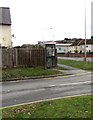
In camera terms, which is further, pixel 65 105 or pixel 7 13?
pixel 7 13

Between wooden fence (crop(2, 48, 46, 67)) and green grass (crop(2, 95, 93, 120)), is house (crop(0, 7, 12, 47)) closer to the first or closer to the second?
wooden fence (crop(2, 48, 46, 67))

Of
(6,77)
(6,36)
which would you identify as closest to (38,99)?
(6,77)

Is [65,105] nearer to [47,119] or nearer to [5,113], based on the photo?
[47,119]

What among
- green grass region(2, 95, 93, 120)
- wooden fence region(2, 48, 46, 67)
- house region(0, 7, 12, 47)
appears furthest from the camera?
house region(0, 7, 12, 47)

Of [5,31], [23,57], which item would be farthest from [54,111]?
[5,31]

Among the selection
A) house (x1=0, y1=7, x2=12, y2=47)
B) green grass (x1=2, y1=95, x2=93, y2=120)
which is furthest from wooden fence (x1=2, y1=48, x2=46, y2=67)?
green grass (x1=2, y1=95, x2=93, y2=120)

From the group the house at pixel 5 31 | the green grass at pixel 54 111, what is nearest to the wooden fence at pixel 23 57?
the house at pixel 5 31

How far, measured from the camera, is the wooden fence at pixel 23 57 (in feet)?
60.5

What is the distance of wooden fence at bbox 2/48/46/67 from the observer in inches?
727

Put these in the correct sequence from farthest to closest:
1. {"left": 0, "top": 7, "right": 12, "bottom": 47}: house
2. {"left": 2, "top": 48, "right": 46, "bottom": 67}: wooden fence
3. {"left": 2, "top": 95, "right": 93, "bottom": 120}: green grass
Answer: {"left": 0, "top": 7, "right": 12, "bottom": 47}: house < {"left": 2, "top": 48, "right": 46, "bottom": 67}: wooden fence < {"left": 2, "top": 95, "right": 93, "bottom": 120}: green grass

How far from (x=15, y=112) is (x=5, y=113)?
1.09 ft

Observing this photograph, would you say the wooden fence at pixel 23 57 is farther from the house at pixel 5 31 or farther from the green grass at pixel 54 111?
the green grass at pixel 54 111

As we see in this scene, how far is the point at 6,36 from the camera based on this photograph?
2838 cm

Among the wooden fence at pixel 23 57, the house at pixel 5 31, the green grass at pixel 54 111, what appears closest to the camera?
the green grass at pixel 54 111
